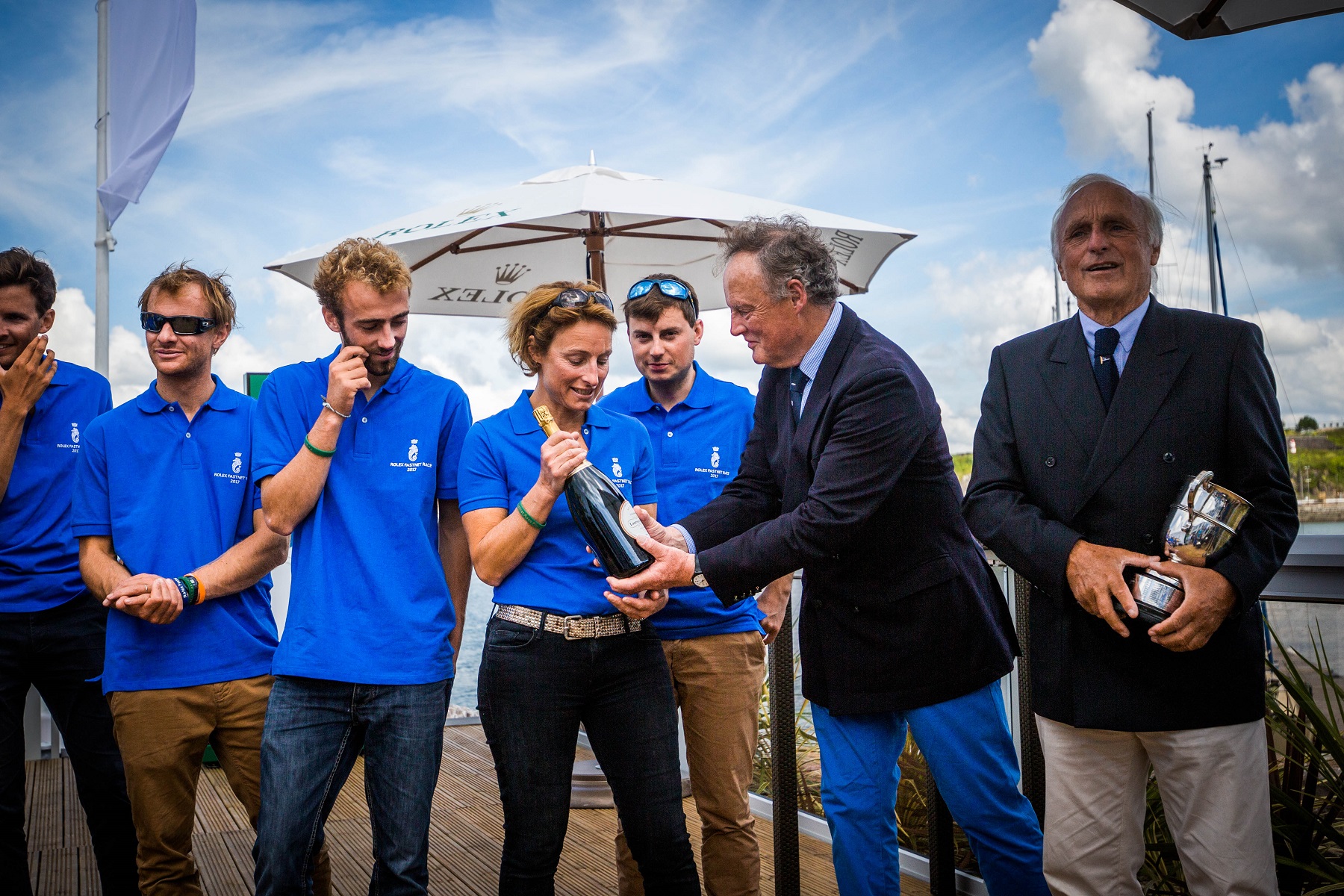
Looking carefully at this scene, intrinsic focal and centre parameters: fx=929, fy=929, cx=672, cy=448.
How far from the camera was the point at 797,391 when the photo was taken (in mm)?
2363

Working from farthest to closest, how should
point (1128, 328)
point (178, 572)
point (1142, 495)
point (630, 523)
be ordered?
point (178, 572)
point (630, 523)
point (1128, 328)
point (1142, 495)

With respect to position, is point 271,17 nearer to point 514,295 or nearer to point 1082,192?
point 514,295

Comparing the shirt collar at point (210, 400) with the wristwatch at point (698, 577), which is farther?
the shirt collar at point (210, 400)

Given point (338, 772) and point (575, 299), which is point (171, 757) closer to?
point (338, 772)

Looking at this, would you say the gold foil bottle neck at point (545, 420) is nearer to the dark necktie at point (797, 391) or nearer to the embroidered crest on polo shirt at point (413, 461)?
the embroidered crest on polo shirt at point (413, 461)

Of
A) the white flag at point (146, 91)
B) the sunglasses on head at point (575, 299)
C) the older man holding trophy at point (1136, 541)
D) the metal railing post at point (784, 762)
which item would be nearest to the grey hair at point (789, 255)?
the sunglasses on head at point (575, 299)

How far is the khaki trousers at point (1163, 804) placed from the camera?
1.75 metres

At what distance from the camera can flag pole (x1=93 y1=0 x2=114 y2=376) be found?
5617mm

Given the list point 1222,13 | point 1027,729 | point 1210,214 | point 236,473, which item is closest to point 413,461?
point 236,473

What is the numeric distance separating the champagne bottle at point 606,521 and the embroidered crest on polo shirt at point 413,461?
0.36m

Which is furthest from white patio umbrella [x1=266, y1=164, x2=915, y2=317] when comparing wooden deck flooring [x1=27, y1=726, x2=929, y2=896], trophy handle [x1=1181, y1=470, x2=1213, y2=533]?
wooden deck flooring [x1=27, y1=726, x2=929, y2=896]

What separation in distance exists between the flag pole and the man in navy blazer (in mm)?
4615

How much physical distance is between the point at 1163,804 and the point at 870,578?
2.45 ft

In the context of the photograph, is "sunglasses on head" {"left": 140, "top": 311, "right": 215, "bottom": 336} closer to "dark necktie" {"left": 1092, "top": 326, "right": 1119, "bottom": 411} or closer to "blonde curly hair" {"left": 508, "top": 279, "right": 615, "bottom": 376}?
"blonde curly hair" {"left": 508, "top": 279, "right": 615, "bottom": 376}
